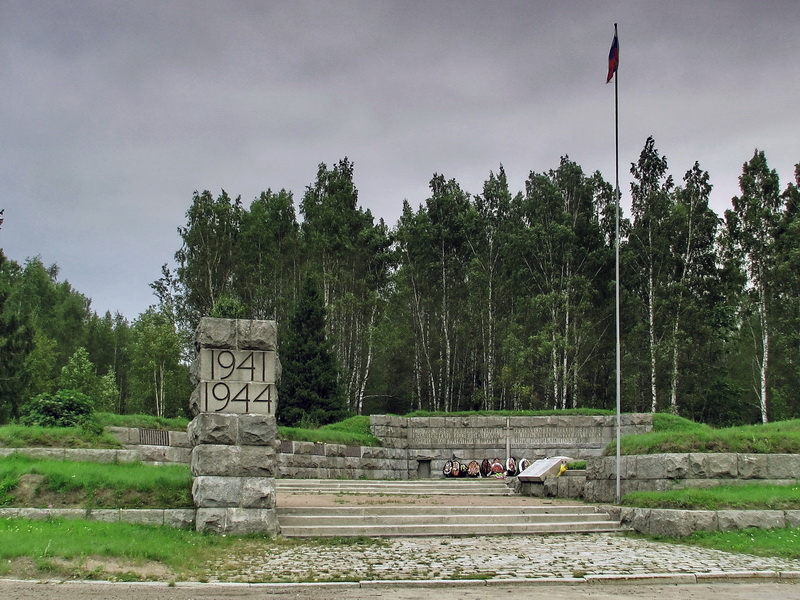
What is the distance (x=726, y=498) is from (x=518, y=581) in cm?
607

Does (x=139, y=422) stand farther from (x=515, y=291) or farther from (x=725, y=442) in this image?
(x=515, y=291)

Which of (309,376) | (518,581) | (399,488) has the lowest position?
(399,488)

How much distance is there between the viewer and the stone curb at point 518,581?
25.8 ft

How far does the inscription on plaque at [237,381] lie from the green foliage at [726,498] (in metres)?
6.98

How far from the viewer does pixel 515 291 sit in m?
41.8

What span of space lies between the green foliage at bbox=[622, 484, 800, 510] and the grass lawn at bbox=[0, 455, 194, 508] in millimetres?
7981

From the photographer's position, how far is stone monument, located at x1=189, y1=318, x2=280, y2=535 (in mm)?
A: 11148

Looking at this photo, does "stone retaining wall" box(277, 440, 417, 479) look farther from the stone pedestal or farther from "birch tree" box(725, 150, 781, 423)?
"birch tree" box(725, 150, 781, 423)

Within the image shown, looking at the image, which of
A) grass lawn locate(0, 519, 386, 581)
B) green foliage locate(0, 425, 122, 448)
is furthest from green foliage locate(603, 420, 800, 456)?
green foliage locate(0, 425, 122, 448)

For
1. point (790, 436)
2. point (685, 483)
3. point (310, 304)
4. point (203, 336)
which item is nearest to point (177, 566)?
point (203, 336)

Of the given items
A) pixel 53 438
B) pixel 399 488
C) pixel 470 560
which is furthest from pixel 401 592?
pixel 399 488

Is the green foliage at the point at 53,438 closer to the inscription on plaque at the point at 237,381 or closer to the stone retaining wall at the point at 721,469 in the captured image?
the inscription on plaque at the point at 237,381

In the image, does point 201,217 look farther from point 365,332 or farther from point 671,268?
point 671,268

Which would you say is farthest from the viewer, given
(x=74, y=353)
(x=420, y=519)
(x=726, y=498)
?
(x=74, y=353)
